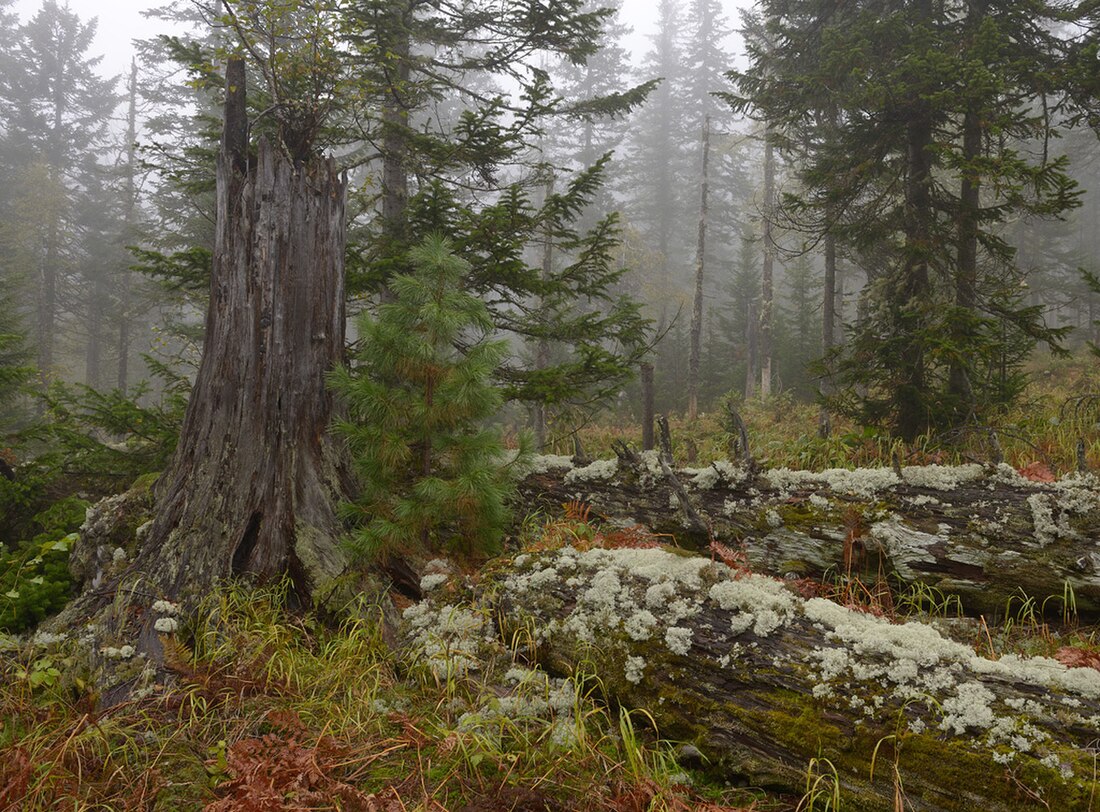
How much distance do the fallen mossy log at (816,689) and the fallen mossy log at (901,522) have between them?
A: 53.6 inches

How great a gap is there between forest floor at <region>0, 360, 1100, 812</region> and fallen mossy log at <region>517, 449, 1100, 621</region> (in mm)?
225

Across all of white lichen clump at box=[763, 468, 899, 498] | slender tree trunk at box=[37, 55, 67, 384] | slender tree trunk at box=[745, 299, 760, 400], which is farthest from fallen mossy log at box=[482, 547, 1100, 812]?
slender tree trunk at box=[37, 55, 67, 384]

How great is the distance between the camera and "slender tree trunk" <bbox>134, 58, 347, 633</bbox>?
451 cm

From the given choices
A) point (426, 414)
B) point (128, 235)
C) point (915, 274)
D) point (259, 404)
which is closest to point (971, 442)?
point (915, 274)

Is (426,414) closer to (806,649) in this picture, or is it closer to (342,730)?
(342,730)

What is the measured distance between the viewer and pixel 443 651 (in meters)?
3.62

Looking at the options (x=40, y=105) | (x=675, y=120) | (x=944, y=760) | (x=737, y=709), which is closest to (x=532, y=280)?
(x=737, y=709)

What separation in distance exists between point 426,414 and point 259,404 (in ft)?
4.60

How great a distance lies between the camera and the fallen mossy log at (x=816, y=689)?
90.9 inches

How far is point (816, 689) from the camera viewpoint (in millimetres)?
2744

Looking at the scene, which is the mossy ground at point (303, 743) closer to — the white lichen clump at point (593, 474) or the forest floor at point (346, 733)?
the forest floor at point (346, 733)

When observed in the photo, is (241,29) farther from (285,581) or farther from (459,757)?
(459,757)

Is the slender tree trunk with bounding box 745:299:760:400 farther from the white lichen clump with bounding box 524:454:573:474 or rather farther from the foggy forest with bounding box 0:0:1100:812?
the white lichen clump with bounding box 524:454:573:474

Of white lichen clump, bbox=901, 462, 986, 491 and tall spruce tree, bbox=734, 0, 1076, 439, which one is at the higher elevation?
tall spruce tree, bbox=734, 0, 1076, 439
